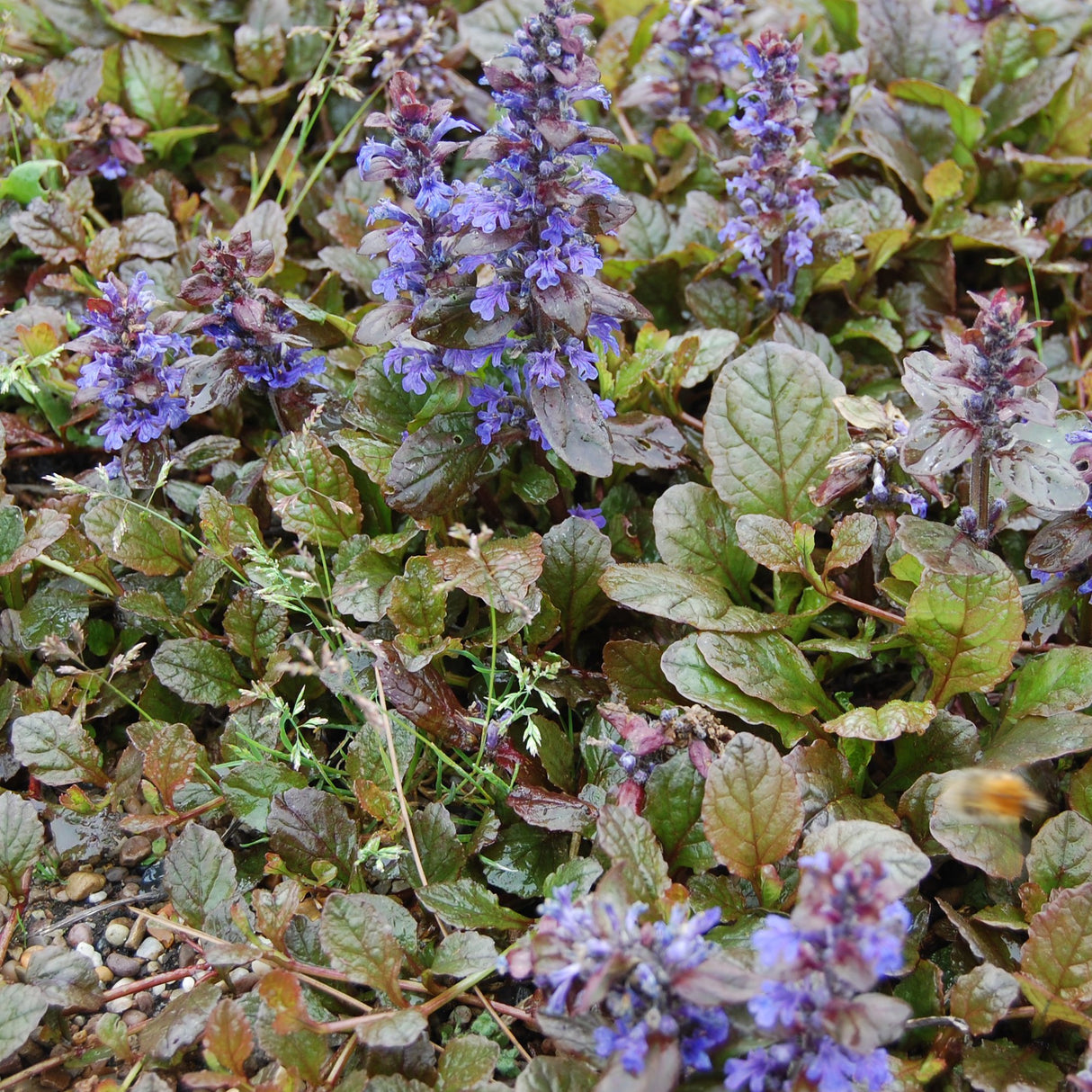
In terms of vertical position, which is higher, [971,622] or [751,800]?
[971,622]

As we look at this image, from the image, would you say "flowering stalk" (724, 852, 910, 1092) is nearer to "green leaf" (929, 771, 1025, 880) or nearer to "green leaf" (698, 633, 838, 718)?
"green leaf" (929, 771, 1025, 880)

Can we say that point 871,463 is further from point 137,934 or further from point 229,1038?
point 137,934

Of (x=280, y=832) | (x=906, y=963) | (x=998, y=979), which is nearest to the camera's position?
(x=998, y=979)

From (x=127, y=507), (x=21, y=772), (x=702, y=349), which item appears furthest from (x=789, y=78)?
(x=21, y=772)

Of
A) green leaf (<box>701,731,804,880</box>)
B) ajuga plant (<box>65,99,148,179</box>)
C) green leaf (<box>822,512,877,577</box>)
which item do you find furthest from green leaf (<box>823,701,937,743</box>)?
ajuga plant (<box>65,99,148,179</box>)

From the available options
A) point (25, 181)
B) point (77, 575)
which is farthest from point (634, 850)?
point (25, 181)

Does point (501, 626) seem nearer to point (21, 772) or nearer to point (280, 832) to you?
point (280, 832)

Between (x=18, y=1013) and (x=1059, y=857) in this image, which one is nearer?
(x=18, y=1013)
